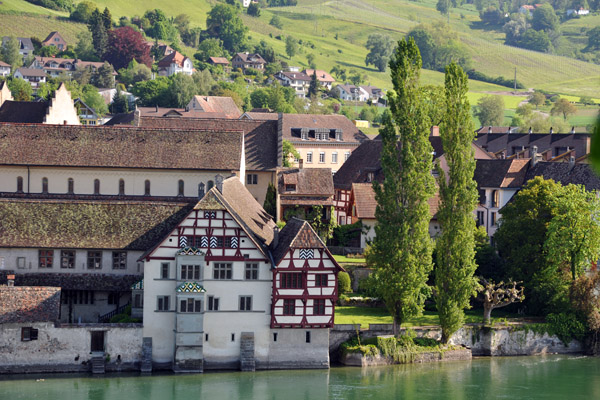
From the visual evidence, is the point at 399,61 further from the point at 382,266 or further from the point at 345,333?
the point at 345,333

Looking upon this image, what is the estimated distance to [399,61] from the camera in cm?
6231

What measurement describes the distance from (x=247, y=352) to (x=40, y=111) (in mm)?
47611

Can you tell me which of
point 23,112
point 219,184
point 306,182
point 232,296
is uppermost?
point 23,112

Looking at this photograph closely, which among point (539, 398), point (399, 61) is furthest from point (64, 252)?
point (539, 398)

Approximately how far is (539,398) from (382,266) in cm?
1254

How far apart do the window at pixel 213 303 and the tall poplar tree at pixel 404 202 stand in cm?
959

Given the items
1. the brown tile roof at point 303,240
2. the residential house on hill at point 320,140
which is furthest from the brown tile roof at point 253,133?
the brown tile roof at point 303,240

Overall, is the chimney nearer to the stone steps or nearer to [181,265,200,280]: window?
[181,265,200,280]: window

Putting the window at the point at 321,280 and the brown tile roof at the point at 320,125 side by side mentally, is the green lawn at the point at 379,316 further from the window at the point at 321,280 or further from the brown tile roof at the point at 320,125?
the brown tile roof at the point at 320,125

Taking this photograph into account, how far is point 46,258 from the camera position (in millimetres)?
59250

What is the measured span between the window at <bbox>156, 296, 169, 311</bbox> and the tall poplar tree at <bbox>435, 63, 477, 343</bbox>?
15638mm

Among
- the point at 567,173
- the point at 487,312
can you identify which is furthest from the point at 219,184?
the point at 567,173

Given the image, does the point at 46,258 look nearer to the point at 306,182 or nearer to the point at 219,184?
the point at 219,184

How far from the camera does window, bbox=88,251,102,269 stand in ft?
195
